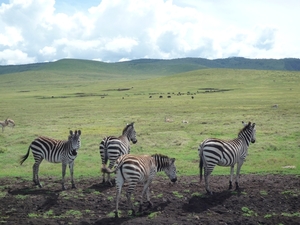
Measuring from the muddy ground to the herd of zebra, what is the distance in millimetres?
558

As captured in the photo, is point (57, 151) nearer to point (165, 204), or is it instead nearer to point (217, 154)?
point (165, 204)

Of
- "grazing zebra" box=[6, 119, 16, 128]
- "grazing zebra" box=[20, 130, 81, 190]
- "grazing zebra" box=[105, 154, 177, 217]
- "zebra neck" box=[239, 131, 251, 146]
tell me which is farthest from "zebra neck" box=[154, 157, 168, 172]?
"grazing zebra" box=[6, 119, 16, 128]

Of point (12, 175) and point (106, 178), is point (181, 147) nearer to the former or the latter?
point (106, 178)

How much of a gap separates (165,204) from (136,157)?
6.97 feet

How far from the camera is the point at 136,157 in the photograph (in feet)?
39.1

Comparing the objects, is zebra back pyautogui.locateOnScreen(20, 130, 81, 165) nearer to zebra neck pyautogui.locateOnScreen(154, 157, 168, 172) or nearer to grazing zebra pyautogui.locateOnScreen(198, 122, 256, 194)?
zebra neck pyautogui.locateOnScreen(154, 157, 168, 172)

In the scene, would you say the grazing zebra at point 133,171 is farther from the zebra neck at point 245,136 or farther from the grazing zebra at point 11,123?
the grazing zebra at point 11,123

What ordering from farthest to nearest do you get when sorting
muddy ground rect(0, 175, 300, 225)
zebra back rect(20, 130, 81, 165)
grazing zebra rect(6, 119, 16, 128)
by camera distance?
1. grazing zebra rect(6, 119, 16, 128)
2. zebra back rect(20, 130, 81, 165)
3. muddy ground rect(0, 175, 300, 225)

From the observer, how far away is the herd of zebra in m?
11.4

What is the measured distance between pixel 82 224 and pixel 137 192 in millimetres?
3422

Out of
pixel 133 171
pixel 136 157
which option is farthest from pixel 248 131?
pixel 133 171

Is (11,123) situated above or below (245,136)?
below

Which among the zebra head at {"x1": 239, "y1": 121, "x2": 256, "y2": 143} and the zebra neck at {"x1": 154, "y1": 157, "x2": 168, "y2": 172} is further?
the zebra head at {"x1": 239, "y1": 121, "x2": 256, "y2": 143}

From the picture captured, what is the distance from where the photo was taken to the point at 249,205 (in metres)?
12.4
